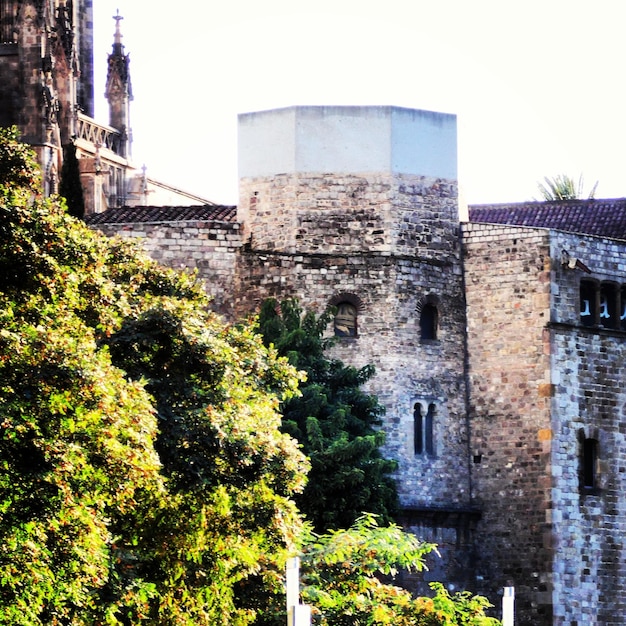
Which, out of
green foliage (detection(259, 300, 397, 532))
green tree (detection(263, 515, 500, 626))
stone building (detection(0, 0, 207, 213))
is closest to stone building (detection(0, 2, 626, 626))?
green foliage (detection(259, 300, 397, 532))

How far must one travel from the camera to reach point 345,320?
60.6 metres

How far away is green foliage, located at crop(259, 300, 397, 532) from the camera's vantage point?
180 ft

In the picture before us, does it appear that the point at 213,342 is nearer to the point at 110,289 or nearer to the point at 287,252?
the point at 110,289

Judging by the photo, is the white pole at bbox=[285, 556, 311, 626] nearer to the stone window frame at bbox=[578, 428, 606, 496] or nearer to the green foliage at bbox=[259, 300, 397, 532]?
the green foliage at bbox=[259, 300, 397, 532]

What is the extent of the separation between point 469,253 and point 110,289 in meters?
24.0

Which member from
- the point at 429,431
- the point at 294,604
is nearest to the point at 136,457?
the point at 294,604

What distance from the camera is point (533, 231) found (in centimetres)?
6125

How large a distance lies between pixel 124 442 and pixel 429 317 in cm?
2551

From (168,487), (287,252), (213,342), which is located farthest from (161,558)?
(287,252)

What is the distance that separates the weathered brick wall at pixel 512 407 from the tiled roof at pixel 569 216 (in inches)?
401

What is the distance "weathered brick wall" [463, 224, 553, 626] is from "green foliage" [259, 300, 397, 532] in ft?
11.7

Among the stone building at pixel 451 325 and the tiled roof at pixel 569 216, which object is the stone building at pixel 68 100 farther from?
the tiled roof at pixel 569 216

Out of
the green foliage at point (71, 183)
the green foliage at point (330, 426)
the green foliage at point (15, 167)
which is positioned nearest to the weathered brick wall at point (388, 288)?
the green foliage at point (330, 426)

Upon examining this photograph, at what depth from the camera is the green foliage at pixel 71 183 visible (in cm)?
7000
